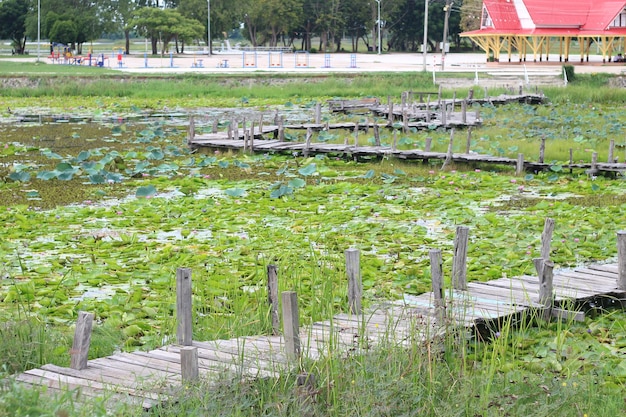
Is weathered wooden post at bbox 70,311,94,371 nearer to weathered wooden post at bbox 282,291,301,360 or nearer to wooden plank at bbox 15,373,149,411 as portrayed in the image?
wooden plank at bbox 15,373,149,411

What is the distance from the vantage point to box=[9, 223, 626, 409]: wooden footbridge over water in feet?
18.3

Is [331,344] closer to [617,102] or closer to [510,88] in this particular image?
[617,102]

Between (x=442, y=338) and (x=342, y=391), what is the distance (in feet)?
3.99

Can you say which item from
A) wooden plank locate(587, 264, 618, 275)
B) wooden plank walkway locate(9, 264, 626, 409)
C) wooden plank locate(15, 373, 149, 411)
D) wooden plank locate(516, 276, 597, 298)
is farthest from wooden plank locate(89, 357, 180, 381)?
wooden plank locate(587, 264, 618, 275)

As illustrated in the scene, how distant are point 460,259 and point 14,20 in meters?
70.5

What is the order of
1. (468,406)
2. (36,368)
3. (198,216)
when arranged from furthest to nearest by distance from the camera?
(198,216), (36,368), (468,406)

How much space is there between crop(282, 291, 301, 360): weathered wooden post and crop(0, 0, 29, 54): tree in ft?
229

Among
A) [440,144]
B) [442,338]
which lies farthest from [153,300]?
[440,144]

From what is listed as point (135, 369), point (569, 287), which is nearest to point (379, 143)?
point (569, 287)

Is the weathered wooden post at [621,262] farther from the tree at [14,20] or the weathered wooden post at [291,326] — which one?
the tree at [14,20]

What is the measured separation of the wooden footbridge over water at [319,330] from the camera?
5566 millimetres

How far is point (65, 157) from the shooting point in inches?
723

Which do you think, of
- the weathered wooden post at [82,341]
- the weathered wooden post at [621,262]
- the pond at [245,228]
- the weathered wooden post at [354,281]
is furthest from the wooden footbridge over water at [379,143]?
the weathered wooden post at [82,341]

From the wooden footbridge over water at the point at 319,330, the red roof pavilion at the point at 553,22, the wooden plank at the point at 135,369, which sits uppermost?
the red roof pavilion at the point at 553,22
